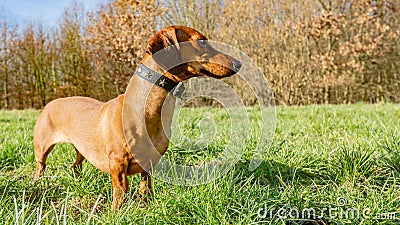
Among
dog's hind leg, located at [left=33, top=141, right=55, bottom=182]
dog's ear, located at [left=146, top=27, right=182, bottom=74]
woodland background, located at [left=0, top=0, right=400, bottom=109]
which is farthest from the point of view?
woodland background, located at [left=0, top=0, right=400, bottom=109]

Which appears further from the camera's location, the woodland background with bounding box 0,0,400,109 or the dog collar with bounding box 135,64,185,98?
the woodland background with bounding box 0,0,400,109

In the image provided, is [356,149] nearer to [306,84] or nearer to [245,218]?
[245,218]

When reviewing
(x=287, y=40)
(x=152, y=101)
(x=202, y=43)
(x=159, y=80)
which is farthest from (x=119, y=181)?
(x=287, y=40)

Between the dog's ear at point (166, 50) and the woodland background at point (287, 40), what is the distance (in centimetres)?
941

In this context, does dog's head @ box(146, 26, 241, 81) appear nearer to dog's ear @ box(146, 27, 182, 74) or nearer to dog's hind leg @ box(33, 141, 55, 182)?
dog's ear @ box(146, 27, 182, 74)

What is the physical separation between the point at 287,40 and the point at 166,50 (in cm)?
1214

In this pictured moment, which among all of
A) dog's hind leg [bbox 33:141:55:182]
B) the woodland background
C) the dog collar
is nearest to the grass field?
dog's hind leg [bbox 33:141:55:182]

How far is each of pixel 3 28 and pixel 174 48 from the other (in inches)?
738

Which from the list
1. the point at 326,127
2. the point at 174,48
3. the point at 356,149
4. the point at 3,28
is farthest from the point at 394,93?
the point at 3,28

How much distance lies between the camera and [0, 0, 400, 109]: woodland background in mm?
13070

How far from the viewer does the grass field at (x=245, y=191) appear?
187cm

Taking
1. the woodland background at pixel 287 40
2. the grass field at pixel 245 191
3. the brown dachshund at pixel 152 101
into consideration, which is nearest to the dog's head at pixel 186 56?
the brown dachshund at pixel 152 101

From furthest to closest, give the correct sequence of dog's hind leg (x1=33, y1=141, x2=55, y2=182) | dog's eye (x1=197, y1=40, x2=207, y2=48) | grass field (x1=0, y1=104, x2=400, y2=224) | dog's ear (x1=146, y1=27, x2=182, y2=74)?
dog's hind leg (x1=33, y1=141, x2=55, y2=182), dog's eye (x1=197, y1=40, x2=207, y2=48), dog's ear (x1=146, y1=27, x2=182, y2=74), grass field (x1=0, y1=104, x2=400, y2=224)

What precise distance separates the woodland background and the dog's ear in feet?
30.9
